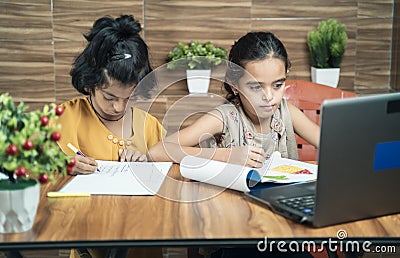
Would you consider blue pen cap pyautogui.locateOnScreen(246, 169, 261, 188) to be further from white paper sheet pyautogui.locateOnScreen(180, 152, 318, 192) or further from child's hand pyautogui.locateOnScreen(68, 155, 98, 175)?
child's hand pyautogui.locateOnScreen(68, 155, 98, 175)

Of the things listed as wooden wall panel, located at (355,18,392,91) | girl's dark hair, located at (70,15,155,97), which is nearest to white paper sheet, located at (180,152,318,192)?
girl's dark hair, located at (70,15,155,97)

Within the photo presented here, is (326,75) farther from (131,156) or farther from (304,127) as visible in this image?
(131,156)

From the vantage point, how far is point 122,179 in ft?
5.95

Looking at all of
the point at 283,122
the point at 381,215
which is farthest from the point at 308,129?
the point at 381,215

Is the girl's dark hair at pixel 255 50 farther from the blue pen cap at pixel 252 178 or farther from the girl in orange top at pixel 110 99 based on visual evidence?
the blue pen cap at pixel 252 178

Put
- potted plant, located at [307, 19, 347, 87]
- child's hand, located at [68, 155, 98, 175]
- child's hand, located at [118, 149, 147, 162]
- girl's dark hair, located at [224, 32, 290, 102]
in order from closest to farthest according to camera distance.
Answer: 1. child's hand, located at [68, 155, 98, 175]
2. child's hand, located at [118, 149, 147, 162]
3. girl's dark hair, located at [224, 32, 290, 102]
4. potted plant, located at [307, 19, 347, 87]

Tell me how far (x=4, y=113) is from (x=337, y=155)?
689 mm

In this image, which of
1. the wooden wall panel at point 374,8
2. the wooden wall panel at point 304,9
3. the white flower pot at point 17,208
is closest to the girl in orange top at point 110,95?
the white flower pot at point 17,208

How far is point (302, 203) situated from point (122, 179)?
1.71ft

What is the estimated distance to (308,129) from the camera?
2320 millimetres

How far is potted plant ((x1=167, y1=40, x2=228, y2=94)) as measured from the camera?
139 inches

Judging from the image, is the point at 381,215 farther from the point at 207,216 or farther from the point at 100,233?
the point at 100,233

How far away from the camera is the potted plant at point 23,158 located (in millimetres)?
1360

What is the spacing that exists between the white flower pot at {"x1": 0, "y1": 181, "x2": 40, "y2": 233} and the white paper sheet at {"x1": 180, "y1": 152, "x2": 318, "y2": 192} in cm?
50
